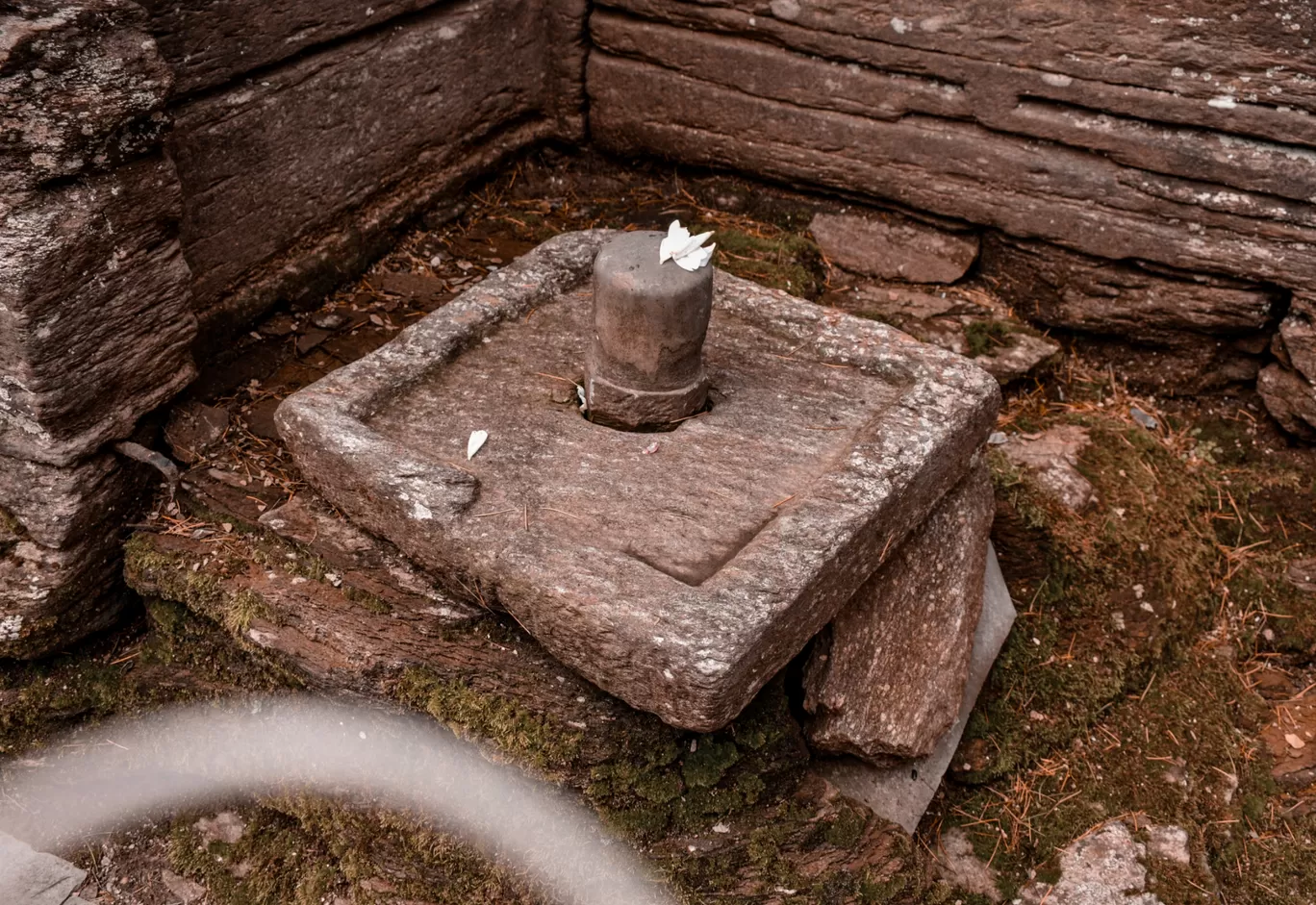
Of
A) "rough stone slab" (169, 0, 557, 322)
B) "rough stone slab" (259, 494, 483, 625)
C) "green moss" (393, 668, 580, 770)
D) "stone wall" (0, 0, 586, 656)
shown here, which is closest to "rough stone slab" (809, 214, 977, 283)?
"rough stone slab" (169, 0, 557, 322)

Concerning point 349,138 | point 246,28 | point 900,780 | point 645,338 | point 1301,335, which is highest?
point 246,28

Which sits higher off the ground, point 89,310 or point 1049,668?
point 89,310

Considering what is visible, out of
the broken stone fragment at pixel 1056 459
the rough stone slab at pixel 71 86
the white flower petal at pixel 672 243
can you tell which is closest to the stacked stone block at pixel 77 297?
the rough stone slab at pixel 71 86

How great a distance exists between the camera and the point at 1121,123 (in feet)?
12.5

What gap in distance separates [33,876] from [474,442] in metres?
1.62

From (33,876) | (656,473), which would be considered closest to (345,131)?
(656,473)

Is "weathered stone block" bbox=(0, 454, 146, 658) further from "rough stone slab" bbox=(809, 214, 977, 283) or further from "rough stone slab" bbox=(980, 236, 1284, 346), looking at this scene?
"rough stone slab" bbox=(980, 236, 1284, 346)

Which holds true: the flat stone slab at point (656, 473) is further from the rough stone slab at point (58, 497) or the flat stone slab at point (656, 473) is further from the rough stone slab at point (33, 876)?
the rough stone slab at point (33, 876)

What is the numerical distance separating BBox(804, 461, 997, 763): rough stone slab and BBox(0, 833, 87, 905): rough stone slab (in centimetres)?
198

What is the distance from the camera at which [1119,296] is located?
13.7ft

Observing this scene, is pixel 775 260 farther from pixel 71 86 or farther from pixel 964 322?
pixel 71 86

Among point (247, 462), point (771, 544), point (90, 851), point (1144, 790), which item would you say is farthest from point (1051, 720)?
point (90, 851)

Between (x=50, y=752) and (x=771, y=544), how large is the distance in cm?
214

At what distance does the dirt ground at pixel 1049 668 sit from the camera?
3068mm
